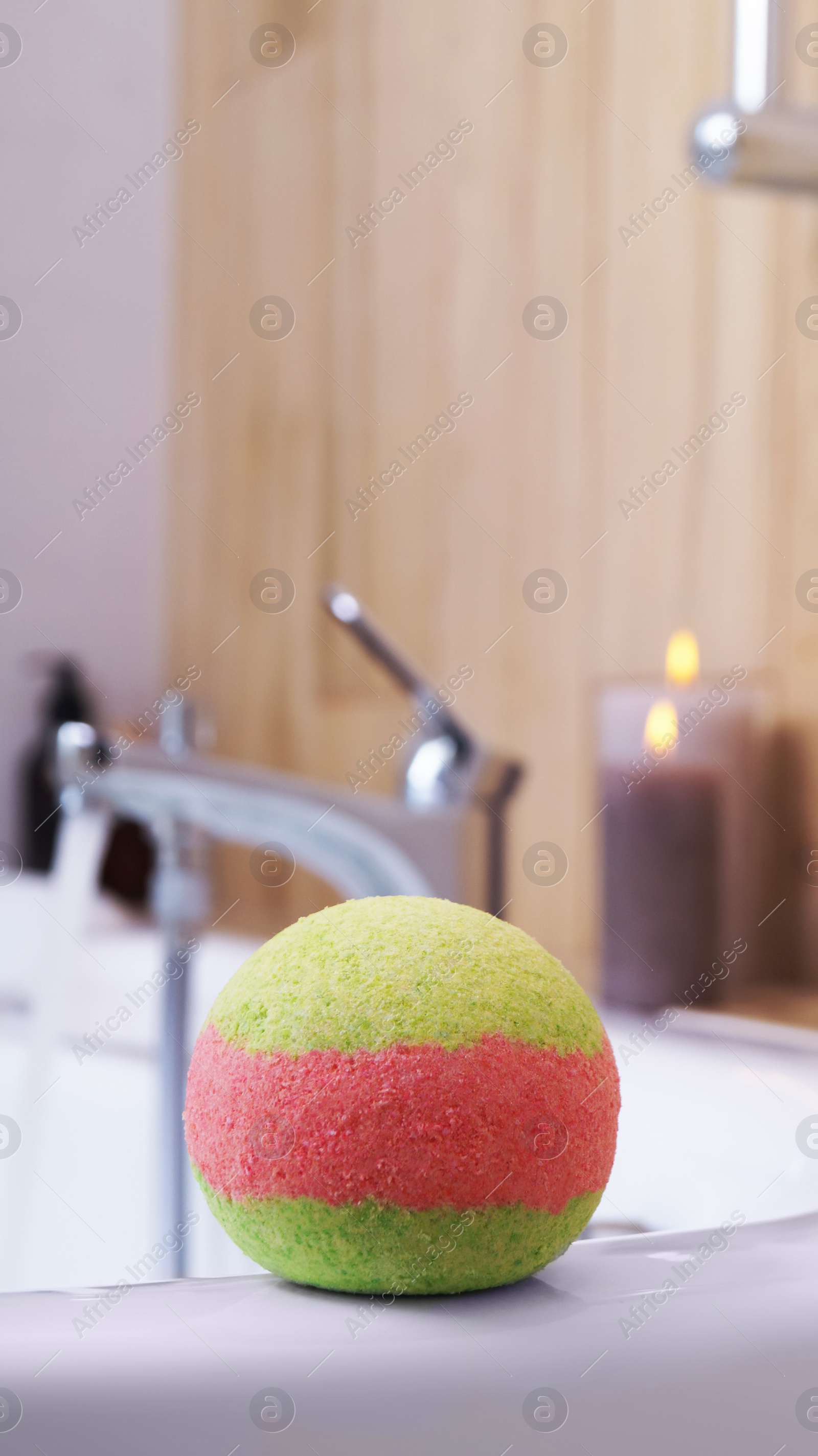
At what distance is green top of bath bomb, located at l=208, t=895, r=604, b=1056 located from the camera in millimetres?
211

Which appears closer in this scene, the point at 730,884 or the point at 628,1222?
the point at 628,1222

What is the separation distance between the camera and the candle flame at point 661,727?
2.42 ft

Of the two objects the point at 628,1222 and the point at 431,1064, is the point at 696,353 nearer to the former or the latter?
the point at 628,1222

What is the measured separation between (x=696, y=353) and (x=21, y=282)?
70 centimetres

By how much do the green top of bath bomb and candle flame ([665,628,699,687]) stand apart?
0.56 metres

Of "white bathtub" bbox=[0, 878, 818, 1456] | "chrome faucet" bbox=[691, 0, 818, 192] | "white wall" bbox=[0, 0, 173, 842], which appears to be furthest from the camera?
"white wall" bbox=[0, 0, 173, 842]

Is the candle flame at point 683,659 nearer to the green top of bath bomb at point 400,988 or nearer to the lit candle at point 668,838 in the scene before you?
the lit candle at point 668,838

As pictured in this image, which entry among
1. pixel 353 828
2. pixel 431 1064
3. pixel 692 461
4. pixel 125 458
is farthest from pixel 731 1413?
pixel 125 458

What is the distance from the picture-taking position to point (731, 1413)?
8.5 inches

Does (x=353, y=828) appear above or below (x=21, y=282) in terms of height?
below

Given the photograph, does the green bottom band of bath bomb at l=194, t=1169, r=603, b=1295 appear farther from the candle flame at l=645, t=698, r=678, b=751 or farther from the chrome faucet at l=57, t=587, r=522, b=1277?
the candle flame at l=645, t=698, r=678, b=751

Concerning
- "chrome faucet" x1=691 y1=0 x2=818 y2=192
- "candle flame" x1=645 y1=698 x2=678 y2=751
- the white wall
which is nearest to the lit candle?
"candle flame" x1=645 y1=698 x2=678 y2=751

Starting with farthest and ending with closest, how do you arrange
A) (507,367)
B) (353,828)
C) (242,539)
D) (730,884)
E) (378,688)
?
(242,539) < (378,688) < (507,367) < (730,884) < (353,828)

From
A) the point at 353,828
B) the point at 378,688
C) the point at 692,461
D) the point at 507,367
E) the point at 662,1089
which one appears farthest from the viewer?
the point at 378,688
